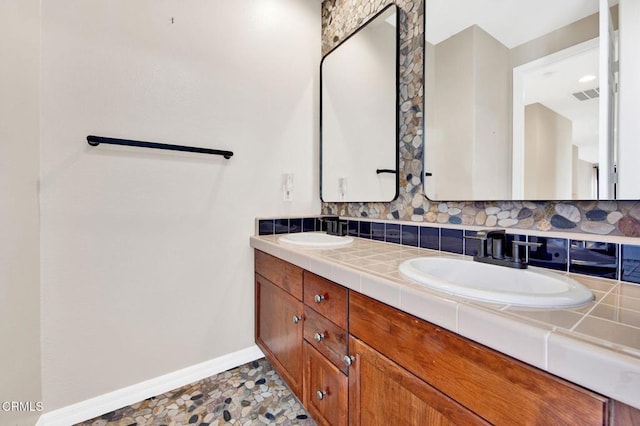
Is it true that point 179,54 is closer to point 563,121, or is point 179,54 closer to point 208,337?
point 208,337

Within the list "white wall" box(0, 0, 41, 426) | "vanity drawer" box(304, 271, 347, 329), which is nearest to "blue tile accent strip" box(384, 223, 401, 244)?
"vanity drawer" box(304, 271, 347, 329)

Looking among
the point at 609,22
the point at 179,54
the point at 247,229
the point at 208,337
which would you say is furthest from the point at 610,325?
the point at 179,54

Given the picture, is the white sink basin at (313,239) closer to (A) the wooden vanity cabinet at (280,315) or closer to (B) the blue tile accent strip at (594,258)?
(A) the wooden vanity cabinet at (280,315)

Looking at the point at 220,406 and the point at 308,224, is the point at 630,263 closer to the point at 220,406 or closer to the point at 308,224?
the point at 308,224

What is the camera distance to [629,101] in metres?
0.80

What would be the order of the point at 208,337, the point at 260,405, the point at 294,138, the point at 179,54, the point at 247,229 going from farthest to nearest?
the point at 294,138, the point at 247,229, the point at 208,337, the point at 179,54, the point at 260,405

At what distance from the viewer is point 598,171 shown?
2.80 ft

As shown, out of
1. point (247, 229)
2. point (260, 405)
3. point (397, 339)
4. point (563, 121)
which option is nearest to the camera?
point (397, 339)

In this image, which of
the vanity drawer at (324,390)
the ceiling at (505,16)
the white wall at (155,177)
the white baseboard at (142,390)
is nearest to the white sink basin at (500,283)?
the vanity drawer at (324,390)

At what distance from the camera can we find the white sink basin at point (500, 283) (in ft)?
1.97

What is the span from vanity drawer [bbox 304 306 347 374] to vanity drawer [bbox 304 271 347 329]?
0.03m

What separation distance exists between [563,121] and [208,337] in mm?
1887

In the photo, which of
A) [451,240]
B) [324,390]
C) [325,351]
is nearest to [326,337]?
[325,351]

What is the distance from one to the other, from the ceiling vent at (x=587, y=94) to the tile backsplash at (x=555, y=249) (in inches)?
17.5
